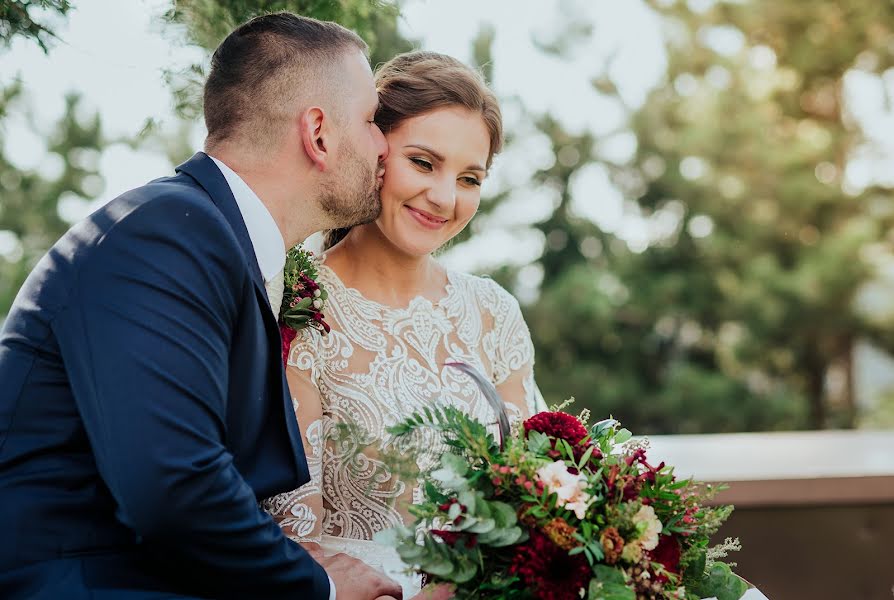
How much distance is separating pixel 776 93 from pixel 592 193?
346cm

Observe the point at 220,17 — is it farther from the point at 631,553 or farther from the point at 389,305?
the point at 631,553

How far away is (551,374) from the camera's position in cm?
1070

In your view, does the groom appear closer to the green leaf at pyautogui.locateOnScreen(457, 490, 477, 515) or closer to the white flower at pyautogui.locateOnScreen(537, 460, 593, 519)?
the green leaf at pyautogui.locateOnScreen(457, 490, 477, 515)

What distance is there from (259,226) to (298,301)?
44 cm

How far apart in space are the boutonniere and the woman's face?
0.35 m

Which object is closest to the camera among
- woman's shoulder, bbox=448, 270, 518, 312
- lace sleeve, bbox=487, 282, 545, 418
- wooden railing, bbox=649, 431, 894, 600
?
lace sleeve, bbox=487, 282, 545, 418

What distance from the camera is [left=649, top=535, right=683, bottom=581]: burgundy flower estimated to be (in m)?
2.07

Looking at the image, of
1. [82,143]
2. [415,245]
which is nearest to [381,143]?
[415,245]

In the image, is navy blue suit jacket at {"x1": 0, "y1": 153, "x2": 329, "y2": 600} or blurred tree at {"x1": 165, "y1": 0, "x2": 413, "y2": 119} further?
blurred tree at {"x1": 165, "y1": 0, "x2": 413, "y2": 119}

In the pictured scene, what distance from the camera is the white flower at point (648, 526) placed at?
2.00 meters

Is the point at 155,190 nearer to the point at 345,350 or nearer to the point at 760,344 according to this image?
the point at 345,350

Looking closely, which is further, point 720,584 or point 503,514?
point 720,584

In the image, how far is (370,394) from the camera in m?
2.91

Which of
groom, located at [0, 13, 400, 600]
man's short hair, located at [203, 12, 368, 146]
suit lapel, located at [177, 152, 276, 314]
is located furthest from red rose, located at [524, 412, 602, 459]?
man's short hair, located at [203, 12, 368, 146]
